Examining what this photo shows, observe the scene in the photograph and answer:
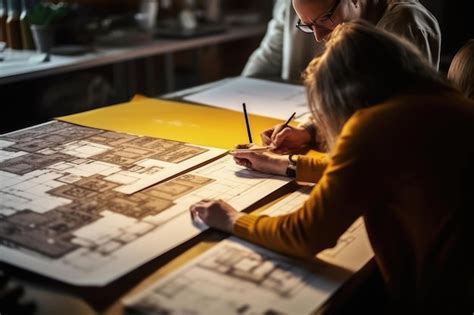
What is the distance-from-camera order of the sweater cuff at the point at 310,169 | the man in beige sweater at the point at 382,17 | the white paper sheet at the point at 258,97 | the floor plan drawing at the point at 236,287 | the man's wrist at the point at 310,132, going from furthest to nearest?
the white paper sheet at the point at 258,97
the man's wrist at the point at 310,132
the man in beige sweater at the point at 382,17
the sweater cuff at the point at 310,169
the floor plan drawing at the point at 236,287

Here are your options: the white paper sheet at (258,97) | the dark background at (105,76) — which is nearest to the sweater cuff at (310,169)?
the white paper sheet at (258,97)

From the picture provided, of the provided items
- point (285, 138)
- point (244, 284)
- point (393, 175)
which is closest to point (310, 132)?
point (285, 138)

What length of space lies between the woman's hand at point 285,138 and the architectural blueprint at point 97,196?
139 mm

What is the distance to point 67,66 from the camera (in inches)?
92.7

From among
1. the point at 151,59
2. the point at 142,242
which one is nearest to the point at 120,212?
the point at 142,242

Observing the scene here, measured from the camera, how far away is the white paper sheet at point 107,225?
2.99 ft

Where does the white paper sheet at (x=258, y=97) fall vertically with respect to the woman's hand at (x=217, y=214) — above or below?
below

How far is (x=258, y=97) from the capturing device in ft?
6.54

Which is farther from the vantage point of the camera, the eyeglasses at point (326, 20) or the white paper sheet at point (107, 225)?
the eyeglasses at point (326, 20)

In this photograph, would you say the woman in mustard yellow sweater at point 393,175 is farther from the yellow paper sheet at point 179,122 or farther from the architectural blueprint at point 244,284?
the yellow paper sheet at point 179,122

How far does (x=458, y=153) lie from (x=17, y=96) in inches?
80.6

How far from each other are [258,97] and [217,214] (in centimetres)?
100

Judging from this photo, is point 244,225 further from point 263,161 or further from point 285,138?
point 285,138

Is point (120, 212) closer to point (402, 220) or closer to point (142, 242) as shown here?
point (142, 242)
